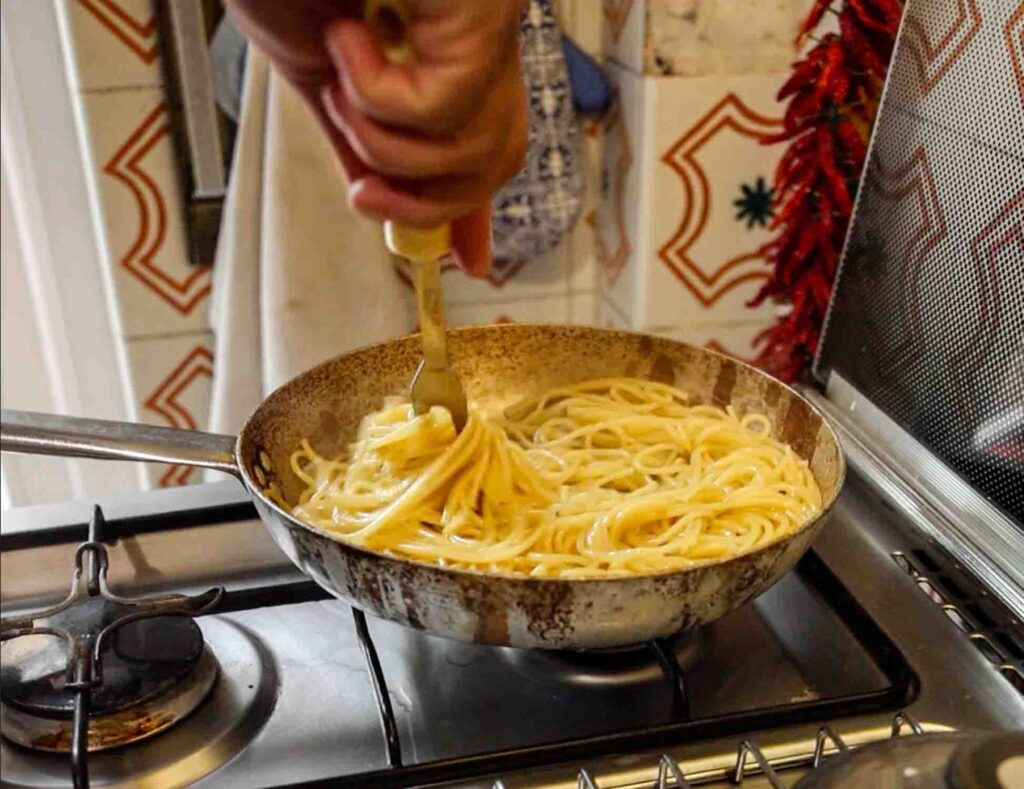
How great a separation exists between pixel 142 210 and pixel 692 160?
0.70 m

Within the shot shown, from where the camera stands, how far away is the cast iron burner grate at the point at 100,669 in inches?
24.5

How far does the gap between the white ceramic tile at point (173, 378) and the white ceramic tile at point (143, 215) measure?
2 centimetres

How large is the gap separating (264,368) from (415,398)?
58 centimetres

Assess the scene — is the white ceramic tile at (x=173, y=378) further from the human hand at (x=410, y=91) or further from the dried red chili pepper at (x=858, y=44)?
the human hand at (x=410, y=91)

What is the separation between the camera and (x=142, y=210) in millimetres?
1299

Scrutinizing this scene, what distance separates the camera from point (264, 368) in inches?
51.5

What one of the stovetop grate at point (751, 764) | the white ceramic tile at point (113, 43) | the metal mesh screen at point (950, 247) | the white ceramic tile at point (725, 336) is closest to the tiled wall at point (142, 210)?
the white ceramic tile at point (113, 43)

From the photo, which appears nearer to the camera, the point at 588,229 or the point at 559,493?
the point at 559,493

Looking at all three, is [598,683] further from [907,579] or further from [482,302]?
[482,302]

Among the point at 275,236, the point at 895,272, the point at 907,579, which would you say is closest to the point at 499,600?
the point at 907,579

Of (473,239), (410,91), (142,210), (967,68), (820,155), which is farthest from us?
(142,210)

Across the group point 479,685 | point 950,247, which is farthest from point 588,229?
point 479,685

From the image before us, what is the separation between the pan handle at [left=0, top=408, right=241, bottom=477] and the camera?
2.27ft

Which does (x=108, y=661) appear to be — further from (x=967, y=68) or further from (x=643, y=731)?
(x=967, y=68)
